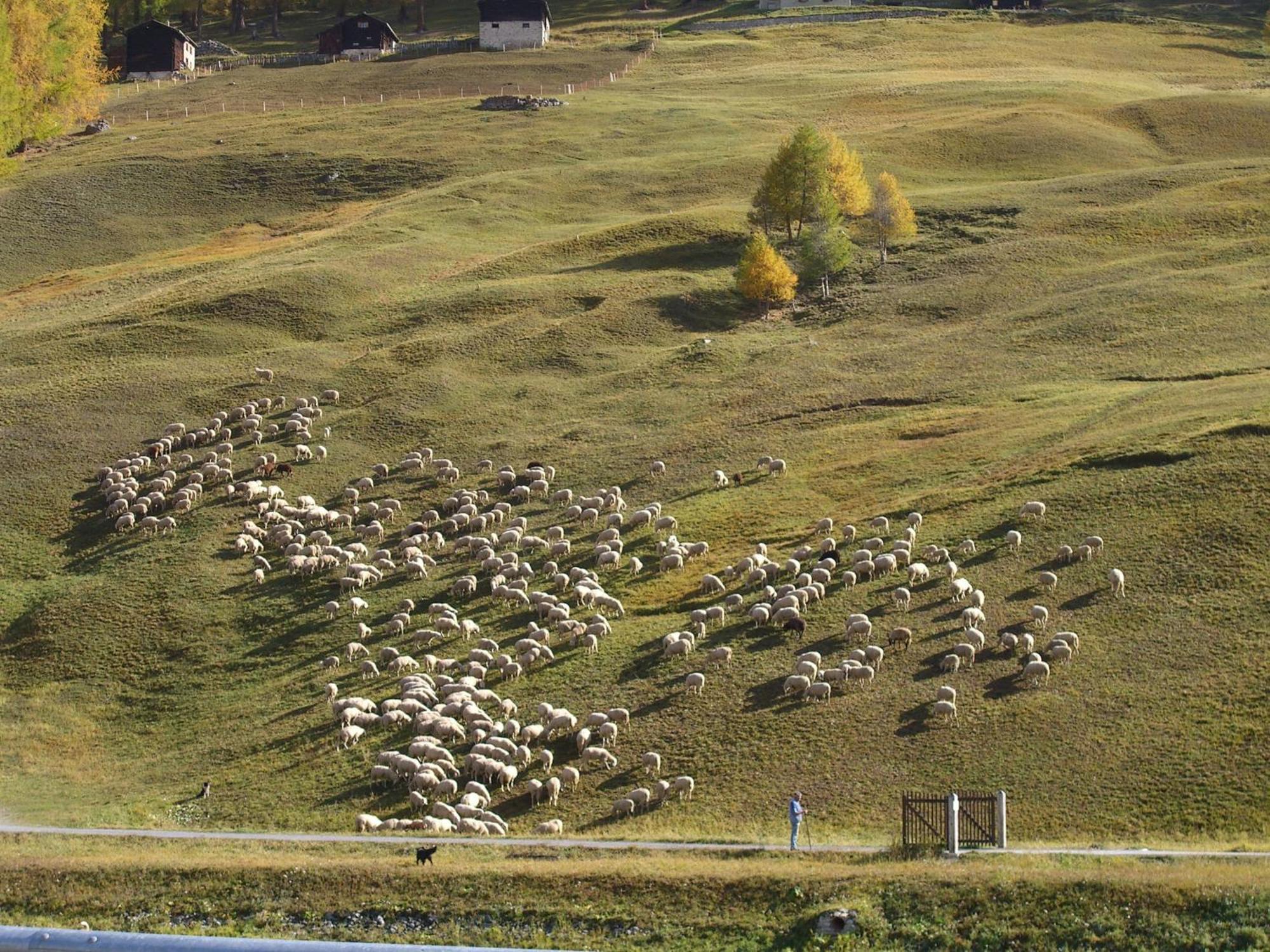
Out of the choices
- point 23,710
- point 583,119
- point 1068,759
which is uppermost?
point 583,119

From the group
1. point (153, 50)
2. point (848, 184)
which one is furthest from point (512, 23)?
point (848, 184)

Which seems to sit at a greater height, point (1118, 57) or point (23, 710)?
point (1118, 57)

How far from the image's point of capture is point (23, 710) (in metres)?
46.9

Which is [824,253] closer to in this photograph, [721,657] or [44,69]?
[721,657]

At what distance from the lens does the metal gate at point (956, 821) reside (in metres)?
30.2

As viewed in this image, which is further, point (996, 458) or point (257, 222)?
point (257, 222)

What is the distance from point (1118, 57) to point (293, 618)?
378 ft

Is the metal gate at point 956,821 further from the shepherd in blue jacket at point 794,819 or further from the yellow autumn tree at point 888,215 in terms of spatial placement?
the yellow autumn tree at point 888,215

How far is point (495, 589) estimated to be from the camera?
4991cm

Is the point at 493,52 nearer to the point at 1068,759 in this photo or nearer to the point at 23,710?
the point at 23,710

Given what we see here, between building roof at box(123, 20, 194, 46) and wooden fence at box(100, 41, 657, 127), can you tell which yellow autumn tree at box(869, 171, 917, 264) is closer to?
wooden fence at box(100, 41, 657, 127)

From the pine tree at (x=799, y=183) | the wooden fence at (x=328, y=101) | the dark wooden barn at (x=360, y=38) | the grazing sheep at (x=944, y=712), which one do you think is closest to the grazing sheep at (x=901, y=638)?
the grazing sheep at (x=944, y=712)

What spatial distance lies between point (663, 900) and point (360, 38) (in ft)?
445

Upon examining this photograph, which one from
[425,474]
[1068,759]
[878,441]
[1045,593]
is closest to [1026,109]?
[878,441]
